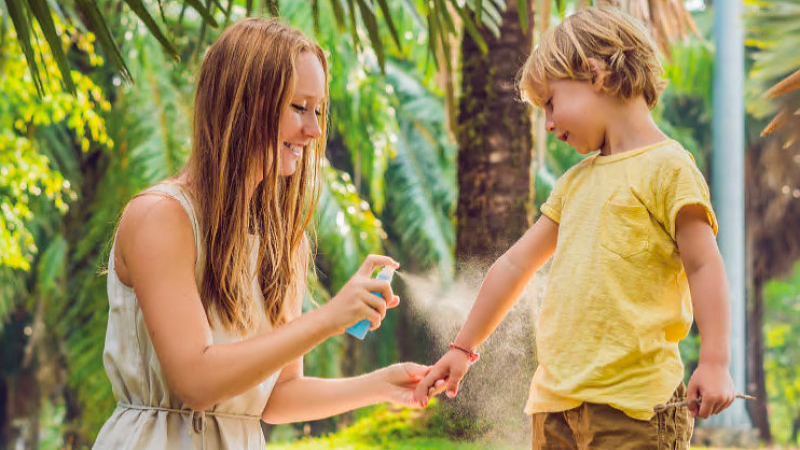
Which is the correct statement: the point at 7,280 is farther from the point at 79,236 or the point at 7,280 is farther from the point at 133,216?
the point at 133,216

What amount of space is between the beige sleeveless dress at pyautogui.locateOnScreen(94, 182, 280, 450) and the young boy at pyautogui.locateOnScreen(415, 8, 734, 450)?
528 millimetres

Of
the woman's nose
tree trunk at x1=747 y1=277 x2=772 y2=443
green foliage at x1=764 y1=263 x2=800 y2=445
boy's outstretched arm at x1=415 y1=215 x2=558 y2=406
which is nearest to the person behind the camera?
the woman's nose

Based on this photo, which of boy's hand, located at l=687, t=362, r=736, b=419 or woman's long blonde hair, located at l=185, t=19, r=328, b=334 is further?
woman's long blonde hair, located at l=185, t=19, r=328, b=334

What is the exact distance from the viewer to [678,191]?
79.3 inches

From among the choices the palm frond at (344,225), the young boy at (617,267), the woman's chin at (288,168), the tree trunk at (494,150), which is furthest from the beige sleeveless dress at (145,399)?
the palm frond at (344,225)

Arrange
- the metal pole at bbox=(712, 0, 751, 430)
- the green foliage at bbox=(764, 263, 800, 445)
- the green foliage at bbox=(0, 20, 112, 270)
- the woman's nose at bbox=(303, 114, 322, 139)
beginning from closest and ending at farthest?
the woman's nose at bbox=(303, 114, 322, 139)
the green foliage at bbox=(0, 20, 112, 270)
the metal pole at bbox=(712, 0, 751, 430)
the green foliage at bbox=(764, 263, 800, 445)

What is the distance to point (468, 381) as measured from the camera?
3.55 metres

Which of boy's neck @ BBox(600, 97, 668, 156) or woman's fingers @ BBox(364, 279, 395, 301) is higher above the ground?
boy's neck @ BBox(600, 97, 668, 156)

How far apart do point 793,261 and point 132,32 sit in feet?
51.2

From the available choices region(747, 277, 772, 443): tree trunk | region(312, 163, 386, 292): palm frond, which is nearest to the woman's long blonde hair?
region(312, 163, 386, 292): palm frond

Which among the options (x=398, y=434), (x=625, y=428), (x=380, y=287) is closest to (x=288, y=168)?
(x=380, y=287)

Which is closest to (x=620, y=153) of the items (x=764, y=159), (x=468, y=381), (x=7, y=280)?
(x=468, y=381)

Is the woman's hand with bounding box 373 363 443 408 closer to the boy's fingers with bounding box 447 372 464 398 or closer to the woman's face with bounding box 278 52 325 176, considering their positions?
the boy's fingers with bounding box 447 372 464 398

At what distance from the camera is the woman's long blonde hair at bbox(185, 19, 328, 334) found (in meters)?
2.09
